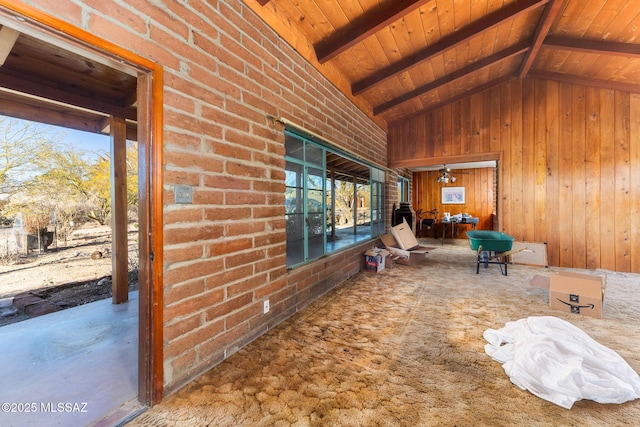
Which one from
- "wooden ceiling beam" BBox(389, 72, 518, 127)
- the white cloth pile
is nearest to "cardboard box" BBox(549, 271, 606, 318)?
the white cloth pile

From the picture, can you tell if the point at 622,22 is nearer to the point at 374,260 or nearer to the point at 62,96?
the point at 374,260

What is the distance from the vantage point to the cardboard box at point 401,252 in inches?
183

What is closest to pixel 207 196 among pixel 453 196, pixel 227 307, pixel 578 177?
pixel 227 307

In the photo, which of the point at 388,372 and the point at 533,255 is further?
the point at 533,255

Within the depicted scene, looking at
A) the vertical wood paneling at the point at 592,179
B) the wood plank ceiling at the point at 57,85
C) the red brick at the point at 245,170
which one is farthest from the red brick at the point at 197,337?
the vertical wood paneling at the point at 592,179

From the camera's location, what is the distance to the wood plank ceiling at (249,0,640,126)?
102 inches

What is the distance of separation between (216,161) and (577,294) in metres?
3.62

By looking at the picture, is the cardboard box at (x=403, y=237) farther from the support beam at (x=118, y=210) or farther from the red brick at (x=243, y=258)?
the support beam at (x=118, y=210)

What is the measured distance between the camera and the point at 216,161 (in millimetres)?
1774

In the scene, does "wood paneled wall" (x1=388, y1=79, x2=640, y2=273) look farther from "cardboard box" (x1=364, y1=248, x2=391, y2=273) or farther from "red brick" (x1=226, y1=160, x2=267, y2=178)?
"red brick" (x1=226, y1=160, x2=267, y2=178)

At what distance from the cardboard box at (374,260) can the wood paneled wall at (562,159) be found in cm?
257

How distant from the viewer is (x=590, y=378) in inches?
59.6

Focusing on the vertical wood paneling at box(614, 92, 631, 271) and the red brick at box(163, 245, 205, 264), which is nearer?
the red brick at box(163, 245, 205, 264)

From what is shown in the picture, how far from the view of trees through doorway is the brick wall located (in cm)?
208
